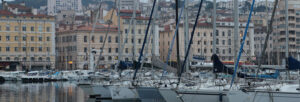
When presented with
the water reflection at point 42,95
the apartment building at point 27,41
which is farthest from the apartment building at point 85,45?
the water reflection at point 42,95

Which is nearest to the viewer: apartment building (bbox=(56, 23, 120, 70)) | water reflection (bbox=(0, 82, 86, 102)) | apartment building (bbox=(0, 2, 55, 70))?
water reflection (bbox=(0, 82, 86, 102))

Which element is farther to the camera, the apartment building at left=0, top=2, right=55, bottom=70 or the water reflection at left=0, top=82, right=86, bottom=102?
the apartment building at left=0, top=2, right=55, bottom=70

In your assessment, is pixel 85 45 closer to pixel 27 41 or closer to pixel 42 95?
pixel 27 41

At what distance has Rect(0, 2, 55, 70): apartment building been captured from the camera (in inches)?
3912

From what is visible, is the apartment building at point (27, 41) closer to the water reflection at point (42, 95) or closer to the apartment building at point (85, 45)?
the apartment building at point (85, 45)

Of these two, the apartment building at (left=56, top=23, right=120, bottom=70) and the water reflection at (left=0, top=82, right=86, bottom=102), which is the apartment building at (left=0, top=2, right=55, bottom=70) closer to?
the apartment building at (left=56, top=23, right=120, bottom=70)

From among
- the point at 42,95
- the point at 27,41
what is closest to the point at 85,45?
the point at 27,41

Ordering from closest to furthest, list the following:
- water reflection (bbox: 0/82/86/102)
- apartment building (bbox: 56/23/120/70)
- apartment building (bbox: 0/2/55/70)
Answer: water reflection (bbox: 0/82/86/102) → apartment building (bbox: 0/2/55/70) → apartment building (bbox: 56/23/120/70)

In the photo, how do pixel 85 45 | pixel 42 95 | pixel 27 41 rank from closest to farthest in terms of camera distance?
pixel 42 95, pixel 27 41, pixel 85 45

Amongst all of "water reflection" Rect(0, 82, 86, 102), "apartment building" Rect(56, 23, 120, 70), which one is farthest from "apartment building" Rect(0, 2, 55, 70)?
"water reflection" Rect(0, 82, 86, 102)

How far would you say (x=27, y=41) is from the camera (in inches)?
3989

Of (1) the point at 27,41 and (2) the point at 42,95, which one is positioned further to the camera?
(1) the point at 27,41

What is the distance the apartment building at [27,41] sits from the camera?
3912 inches

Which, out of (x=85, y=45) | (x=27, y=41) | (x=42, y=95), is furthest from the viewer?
(x=85, y=45)
